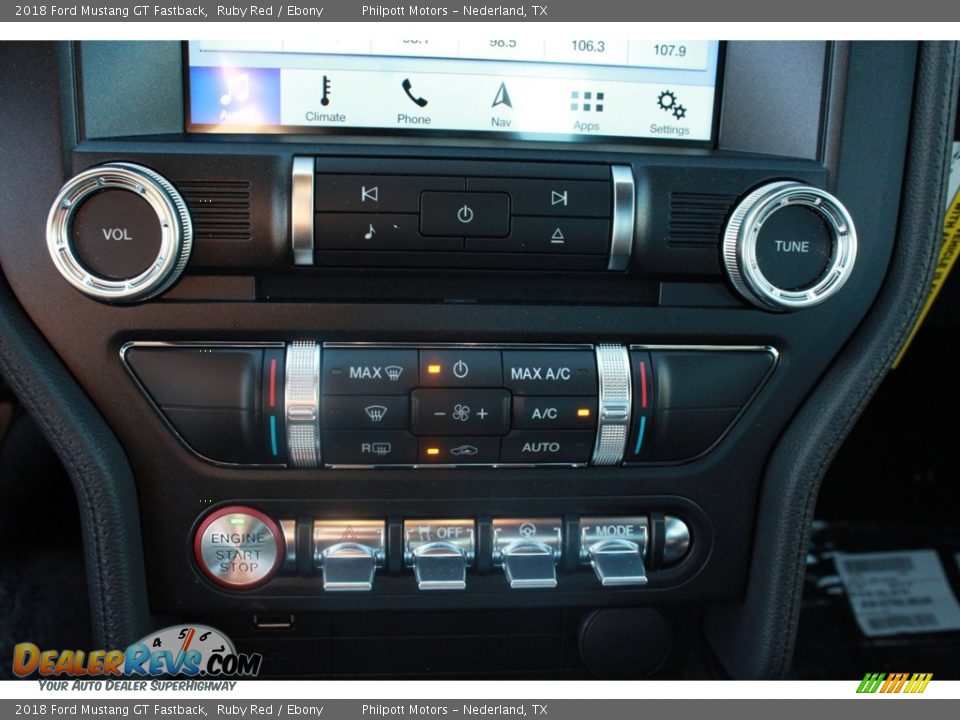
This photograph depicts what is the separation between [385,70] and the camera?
2.56ft

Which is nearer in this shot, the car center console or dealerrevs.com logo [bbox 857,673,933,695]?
the car center console

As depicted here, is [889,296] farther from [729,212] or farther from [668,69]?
[668,69]

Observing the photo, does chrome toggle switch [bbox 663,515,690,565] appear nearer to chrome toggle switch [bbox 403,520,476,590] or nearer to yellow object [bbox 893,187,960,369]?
chrome toggle switch [bbox 403,520,476,590]

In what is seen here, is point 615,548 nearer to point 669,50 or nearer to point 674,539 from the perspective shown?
point 674,539

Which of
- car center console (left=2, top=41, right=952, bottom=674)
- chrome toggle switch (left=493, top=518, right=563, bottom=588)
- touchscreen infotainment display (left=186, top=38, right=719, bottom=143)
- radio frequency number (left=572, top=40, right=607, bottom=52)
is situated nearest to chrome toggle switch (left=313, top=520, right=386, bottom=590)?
car center console (left=2, top=41, right=952, bottom=674)

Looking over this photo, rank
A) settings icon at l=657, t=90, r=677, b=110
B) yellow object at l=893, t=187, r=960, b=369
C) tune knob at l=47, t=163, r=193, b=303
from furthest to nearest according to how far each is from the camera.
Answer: yellow object at l=893, t=187, r=960, b=369 → settings icon at l=657, t=90, r=677, b=110 → tune knob at l=47, t=163, r=193, b=303

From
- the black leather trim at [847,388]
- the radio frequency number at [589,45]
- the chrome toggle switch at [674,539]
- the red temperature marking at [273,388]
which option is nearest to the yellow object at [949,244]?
the black leather trim at [847,388]

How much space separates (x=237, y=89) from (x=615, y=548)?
61 centimetres

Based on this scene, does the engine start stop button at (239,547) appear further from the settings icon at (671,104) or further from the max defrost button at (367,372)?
the settings icon at (671,104)

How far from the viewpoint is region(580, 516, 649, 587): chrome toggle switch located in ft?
2.67

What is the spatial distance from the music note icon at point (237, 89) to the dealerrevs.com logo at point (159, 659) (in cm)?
57

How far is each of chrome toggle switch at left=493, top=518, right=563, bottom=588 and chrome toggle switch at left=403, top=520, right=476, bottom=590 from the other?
0.10 ft

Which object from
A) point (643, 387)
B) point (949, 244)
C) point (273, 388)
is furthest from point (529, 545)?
point (949, 244)

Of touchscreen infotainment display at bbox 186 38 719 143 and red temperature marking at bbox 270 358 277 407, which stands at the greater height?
touchscreen infotainment display at bbox 186 38 719 143
